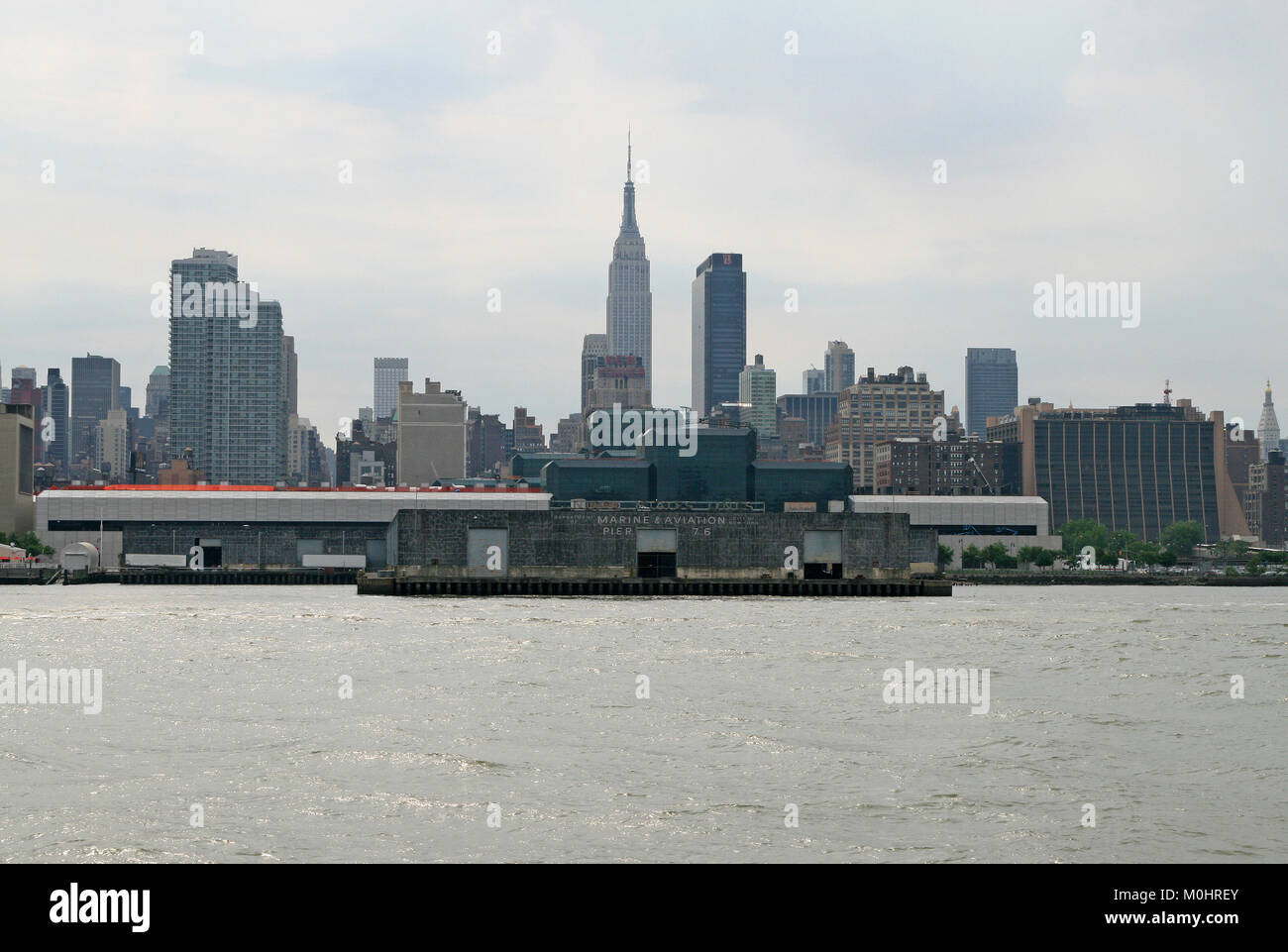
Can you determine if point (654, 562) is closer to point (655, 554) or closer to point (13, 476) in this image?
point (655, 554)

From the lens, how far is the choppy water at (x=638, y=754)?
21672 mm

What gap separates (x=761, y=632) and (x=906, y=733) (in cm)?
3454

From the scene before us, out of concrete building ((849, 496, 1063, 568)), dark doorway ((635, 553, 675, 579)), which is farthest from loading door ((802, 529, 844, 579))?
concrete building ((849, 496, 1063, 568))

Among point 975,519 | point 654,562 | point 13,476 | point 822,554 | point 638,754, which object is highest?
point 13,476

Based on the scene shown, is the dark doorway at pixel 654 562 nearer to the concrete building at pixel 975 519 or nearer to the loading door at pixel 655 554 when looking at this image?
the loading door at pixel 655 554

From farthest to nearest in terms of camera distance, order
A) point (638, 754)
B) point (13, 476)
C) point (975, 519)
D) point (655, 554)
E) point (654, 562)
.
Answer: point (13, 476) → point (975, 519) → point (654, 562) → point (655, 554) → point (638, 754)

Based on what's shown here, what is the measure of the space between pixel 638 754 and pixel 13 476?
182 meters

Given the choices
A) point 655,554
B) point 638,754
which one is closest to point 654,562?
point 655,554

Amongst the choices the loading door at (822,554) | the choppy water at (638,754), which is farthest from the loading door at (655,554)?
the choppy water at (638,754)

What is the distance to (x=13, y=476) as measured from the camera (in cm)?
18888

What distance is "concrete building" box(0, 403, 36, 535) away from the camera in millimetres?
187375

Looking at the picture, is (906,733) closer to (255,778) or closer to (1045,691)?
(1045,691)
